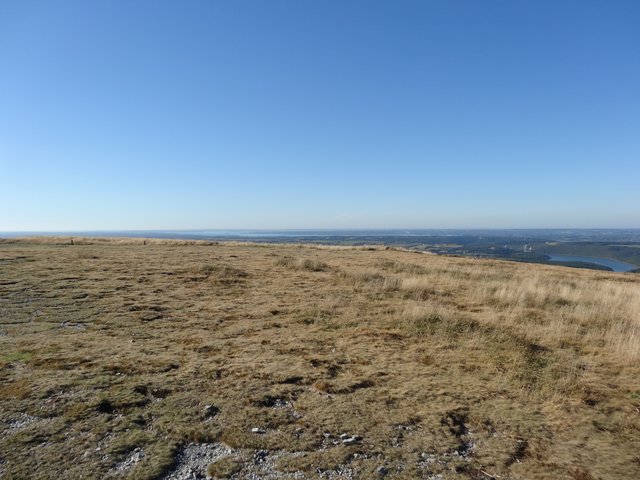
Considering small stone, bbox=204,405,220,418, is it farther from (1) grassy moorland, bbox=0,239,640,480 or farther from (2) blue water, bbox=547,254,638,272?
(2) blue water, bbox=547,254,638,272

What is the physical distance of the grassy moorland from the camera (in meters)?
4.48

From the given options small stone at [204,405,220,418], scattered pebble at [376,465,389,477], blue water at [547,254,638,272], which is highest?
small stone at [204,405,220,418]

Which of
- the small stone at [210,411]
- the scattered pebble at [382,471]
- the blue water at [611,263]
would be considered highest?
the small stone at [210,411]

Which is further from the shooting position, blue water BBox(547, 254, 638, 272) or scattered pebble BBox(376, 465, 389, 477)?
blue water BBox(547, 254, 638, 272)

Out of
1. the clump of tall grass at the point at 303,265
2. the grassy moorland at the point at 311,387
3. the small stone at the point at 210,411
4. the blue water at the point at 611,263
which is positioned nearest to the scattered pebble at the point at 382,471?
the grassy moorland at the point at 311,387

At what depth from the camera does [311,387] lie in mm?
6594

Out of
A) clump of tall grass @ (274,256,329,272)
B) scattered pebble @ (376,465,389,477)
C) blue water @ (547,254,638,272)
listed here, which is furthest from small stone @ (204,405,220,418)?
blue water @ (547,254,638,272)

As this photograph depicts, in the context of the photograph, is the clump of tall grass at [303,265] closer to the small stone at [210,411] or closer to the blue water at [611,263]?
the small stone at [210,411]

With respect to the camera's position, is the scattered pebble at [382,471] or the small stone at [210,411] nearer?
the scattered pebble at [382,471]

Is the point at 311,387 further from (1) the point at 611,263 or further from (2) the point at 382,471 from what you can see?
(1) the point at 611,263

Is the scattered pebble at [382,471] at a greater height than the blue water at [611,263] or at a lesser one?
greater

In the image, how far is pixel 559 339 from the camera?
9711 mm

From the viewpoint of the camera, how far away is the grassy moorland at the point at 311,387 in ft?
14.7

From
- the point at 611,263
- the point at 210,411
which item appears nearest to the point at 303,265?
the point at 210,411
